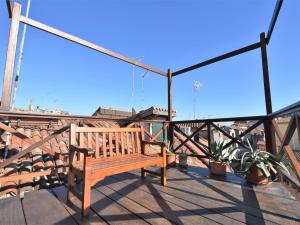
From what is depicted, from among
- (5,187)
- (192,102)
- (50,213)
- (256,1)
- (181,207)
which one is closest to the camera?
(50,213)

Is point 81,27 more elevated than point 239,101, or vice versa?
point 81,27

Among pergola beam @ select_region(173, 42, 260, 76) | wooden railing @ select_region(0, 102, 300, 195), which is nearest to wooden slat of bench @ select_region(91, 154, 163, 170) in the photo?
wooden railing @ select_region(0, 102, 300, 195)

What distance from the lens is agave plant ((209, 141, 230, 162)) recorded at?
8.56ft

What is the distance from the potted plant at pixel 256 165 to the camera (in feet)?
6.95

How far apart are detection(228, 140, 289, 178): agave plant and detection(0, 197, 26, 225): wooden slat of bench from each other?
248 cm

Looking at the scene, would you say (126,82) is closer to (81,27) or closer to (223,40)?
(81,27)

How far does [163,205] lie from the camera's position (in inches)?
63.2

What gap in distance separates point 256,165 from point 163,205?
4.53 feet

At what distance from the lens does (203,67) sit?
3.39 m

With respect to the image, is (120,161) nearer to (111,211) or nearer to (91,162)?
(91,162)

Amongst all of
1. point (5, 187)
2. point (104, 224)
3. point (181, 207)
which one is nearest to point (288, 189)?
point (181, 207)

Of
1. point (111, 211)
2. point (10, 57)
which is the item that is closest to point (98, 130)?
point (111, 211)

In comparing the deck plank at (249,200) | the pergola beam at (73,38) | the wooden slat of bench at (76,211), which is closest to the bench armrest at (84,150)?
the wooden slat of bench at (76,211)

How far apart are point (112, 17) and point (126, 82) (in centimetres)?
682
